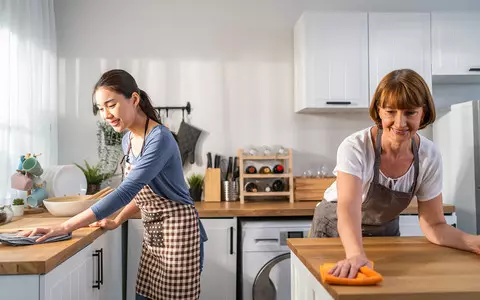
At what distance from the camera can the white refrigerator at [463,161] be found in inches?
115

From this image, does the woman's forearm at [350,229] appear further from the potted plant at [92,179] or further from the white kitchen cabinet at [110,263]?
the potted plant at [92,179]

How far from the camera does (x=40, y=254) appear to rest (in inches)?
56.9

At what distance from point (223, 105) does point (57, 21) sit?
135 centimetres

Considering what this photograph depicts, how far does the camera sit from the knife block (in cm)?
318

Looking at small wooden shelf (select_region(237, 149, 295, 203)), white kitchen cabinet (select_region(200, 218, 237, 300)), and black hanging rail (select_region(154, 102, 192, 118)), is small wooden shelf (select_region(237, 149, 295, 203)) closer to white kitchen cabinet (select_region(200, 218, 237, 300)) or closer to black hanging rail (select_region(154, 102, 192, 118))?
white kitchen cabinet (select_region(200, 218, 237, 300))

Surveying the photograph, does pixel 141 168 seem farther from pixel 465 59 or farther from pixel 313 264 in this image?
pixel 465 59

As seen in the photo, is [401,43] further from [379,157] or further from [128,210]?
[128,210]

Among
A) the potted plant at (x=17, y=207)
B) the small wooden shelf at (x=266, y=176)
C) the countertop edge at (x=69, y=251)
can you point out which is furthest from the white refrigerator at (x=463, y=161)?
the potted plant at (x=17, y=207)

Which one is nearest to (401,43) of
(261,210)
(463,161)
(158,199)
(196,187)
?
(463,161)

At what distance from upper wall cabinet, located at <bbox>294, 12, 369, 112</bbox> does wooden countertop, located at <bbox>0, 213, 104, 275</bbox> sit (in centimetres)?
174

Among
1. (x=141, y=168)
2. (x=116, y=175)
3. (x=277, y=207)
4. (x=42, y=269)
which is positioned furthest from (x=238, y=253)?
(x=42, y=269)

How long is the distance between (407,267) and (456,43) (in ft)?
7.91

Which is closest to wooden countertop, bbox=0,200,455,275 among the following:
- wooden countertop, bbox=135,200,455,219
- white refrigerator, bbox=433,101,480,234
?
wooden countertop, bbox=135,200,455,219

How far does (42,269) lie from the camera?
1365 millimetres
